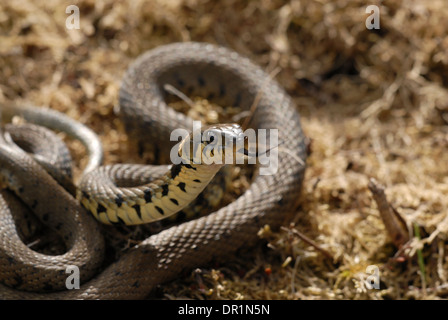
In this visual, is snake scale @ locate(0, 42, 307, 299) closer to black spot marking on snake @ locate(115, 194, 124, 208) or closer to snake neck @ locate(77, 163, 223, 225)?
snake neck @ locate(77, 163, 223, 225)

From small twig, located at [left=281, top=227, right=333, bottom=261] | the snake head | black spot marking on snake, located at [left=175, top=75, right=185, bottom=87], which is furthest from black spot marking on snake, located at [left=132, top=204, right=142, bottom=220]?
black spot marking on snake, located at [left=175, top=75, right=185, bottom=87]

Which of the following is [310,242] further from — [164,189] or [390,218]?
[164,189]

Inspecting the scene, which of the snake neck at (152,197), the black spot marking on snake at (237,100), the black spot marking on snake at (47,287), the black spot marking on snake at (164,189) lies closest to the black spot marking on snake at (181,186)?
the snake neck at (152,197)

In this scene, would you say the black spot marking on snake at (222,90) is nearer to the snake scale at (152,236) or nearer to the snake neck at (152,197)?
the snake scale at (152,236)

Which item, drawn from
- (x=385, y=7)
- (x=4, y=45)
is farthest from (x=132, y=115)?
(x=385, y=7)

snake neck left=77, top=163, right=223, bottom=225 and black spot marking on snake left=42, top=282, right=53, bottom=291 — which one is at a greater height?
snake neck left=77, top=163, right=223, bottom=225
